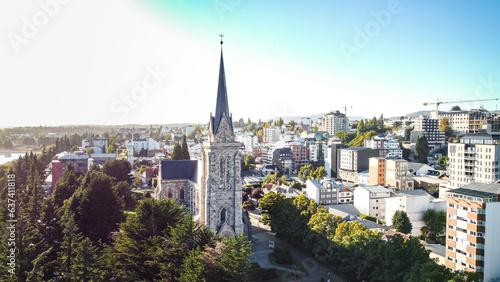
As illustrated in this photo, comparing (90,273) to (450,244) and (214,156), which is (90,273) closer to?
(214,156)

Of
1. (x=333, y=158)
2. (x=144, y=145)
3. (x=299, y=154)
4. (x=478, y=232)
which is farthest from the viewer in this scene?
(x=144, y=145)

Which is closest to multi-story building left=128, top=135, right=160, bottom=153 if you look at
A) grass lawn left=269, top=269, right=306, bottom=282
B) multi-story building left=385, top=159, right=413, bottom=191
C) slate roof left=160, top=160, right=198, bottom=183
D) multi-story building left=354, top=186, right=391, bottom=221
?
slate roof left=160, top=160, right=198, bottom=183

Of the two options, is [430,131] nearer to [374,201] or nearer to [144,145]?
[374,201]

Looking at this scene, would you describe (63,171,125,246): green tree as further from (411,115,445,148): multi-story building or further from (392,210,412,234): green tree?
(411,115,445,148): multi-story building

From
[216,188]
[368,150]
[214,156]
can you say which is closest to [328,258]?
[216,188]

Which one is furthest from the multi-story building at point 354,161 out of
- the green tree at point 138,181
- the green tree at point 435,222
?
the green tree at point 138,181

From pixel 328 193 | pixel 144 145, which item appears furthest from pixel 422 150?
pixel 144 145
